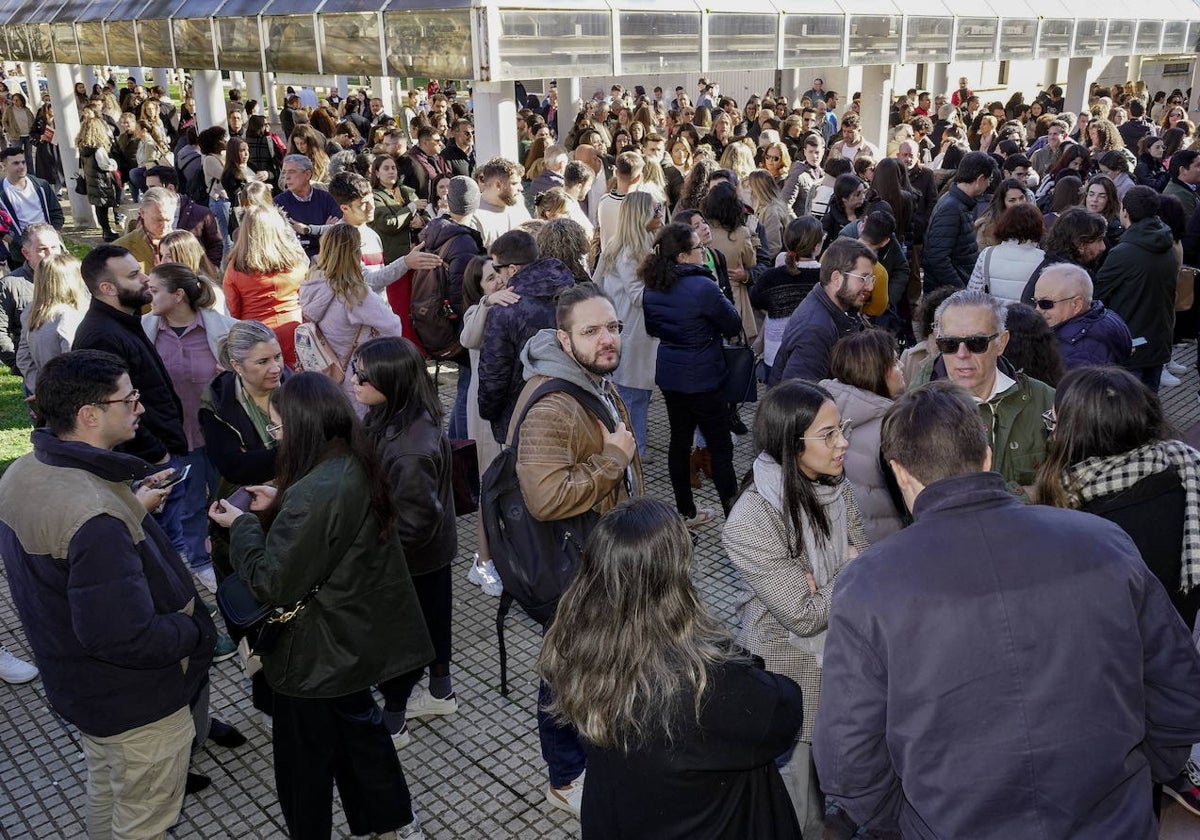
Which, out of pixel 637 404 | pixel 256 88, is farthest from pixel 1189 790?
pixel 256 88

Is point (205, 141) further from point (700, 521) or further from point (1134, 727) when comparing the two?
point (1134, 727)

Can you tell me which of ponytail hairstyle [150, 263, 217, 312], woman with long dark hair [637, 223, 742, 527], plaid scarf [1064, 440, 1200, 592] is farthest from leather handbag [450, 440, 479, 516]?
plaid scarf [1064, 440, 1200, 592]

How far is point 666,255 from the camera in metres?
5.57

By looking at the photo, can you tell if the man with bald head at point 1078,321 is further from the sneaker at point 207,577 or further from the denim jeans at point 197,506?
the sneaker at point 207,577

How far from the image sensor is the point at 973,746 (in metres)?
2.20

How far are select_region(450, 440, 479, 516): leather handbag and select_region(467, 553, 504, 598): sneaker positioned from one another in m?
1.07

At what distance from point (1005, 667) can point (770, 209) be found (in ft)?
22.3

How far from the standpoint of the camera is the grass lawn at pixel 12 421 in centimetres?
741

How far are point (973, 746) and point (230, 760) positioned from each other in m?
3.27

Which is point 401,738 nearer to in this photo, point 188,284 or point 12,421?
point 188,284

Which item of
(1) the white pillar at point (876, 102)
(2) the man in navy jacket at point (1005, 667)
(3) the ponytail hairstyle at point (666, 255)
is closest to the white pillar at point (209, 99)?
(1) the white pillar at point (876, 102)

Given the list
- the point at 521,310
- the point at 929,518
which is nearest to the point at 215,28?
the point at 521,310

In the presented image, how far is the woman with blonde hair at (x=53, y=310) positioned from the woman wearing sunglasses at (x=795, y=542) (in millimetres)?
4011

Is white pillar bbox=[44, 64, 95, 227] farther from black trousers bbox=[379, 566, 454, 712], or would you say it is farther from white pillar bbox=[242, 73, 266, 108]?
black trousers bbox=[379, 566, 454, 712]
